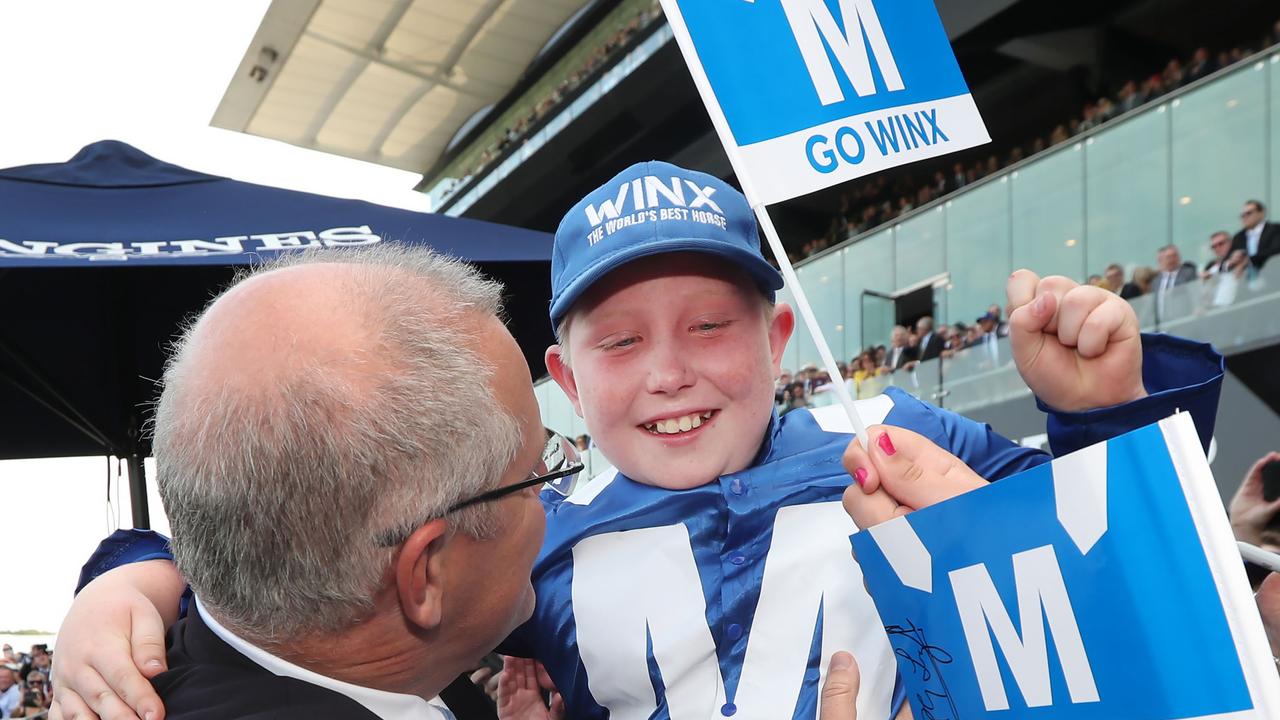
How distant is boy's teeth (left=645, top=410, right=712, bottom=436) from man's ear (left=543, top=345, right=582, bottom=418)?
0.71ft

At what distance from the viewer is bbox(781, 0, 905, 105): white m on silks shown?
4.43ft

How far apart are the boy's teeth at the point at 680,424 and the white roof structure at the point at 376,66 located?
21457 millimetres

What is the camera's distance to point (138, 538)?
197cm

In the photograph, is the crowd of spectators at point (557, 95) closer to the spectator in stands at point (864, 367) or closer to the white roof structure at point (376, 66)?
the white roof structure at point (376, 66)

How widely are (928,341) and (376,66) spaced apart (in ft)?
53.2

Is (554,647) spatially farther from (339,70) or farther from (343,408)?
(339,70)

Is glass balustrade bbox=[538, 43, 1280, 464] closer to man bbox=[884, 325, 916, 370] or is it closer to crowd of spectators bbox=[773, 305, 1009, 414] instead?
crowd of spectators bbox=[773, 305, 1009, 414]

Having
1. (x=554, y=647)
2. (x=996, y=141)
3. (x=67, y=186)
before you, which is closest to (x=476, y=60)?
(x=996, y=141)

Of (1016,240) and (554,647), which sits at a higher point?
(1016,240)

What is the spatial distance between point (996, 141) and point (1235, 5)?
429cm

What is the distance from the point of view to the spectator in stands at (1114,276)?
9.45 m

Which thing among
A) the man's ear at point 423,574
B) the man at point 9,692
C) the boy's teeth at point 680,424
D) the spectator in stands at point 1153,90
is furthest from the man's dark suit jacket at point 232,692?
the spectator in stands at point 1153,90

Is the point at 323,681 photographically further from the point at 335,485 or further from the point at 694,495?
the point at 694,495

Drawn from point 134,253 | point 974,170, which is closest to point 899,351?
point 974,170
